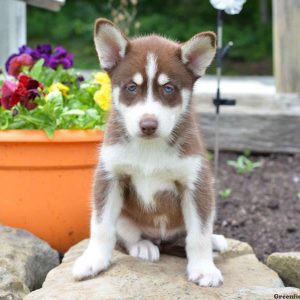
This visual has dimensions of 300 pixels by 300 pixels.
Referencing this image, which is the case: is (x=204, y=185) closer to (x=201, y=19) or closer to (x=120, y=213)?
(x=120, y=213)

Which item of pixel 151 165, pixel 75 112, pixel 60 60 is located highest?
pixel 60 60

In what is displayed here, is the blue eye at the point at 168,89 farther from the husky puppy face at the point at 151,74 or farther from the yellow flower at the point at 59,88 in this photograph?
the yellow flower at the point at 59,88

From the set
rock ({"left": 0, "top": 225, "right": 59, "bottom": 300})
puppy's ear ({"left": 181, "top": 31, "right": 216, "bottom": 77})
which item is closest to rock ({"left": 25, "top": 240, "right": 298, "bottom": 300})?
rock ({"left": 0, "top": 225, "right": 59, "bottom": 300})

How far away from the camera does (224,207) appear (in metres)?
5.10

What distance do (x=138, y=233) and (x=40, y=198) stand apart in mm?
829

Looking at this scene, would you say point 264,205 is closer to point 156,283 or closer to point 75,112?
point 75,112

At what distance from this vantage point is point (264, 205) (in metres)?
5.10

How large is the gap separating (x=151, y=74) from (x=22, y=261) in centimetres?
129

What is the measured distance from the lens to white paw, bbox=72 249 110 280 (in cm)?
314

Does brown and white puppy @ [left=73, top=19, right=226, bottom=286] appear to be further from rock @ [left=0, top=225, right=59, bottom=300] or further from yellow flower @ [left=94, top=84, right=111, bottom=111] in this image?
yellow flower @ [left=94, top=84, right=111, bottom=111]

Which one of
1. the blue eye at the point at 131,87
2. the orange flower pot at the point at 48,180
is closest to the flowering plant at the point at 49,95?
the orange flower pot at the point at 48,180

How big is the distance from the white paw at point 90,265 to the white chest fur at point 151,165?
0.37 m

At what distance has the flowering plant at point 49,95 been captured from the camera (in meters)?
3.95

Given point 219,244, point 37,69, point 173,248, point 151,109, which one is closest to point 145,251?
point 173,248
